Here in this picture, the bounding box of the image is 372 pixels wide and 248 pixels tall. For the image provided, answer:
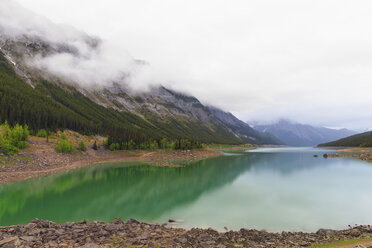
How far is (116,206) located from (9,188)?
22378 millimetres

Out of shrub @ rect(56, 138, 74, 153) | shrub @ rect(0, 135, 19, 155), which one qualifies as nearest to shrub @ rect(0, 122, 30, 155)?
shrub @ rect(0, 135, 19, 155)

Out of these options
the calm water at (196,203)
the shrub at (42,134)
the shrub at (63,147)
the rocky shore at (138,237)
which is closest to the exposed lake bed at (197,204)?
the calm water at (196,203)

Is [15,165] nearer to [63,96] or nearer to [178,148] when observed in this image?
[178,148]

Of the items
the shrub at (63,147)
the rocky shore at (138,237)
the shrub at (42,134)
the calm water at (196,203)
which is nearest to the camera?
the rocky shore at (138,237)

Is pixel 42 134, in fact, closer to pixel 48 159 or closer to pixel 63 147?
pixel 63 147

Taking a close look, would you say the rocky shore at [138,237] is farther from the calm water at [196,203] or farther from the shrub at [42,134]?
the shrub at [42,134]

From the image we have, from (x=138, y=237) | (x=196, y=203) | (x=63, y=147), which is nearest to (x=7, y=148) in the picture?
(x=63, y=147)

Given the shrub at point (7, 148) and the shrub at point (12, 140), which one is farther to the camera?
the shrub at point (12, 140)

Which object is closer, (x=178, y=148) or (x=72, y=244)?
(x=72, y=244)

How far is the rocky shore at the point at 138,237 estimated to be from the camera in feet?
45.2

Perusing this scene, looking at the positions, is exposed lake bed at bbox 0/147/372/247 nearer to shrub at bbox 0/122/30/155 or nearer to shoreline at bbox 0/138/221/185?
shoreline at bbox 0/138/221/185

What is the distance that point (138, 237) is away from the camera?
587 inches

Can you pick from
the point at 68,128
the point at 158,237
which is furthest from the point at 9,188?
the point at 68,128

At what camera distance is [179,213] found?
2356cm
